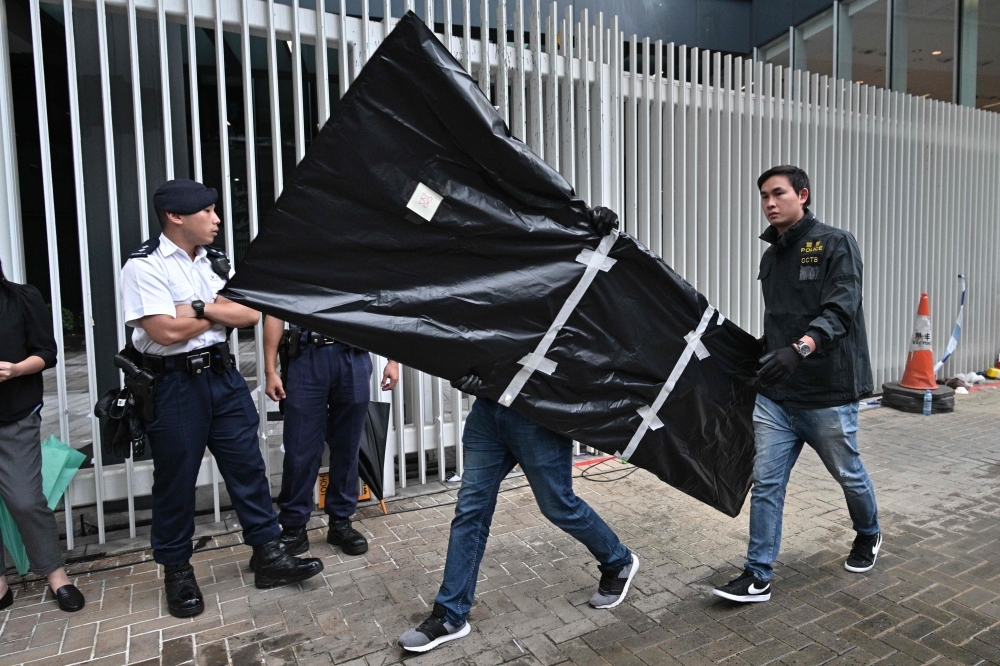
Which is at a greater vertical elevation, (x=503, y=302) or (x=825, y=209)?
(x=825, y=209)

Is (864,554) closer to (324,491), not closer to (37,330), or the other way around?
(324,491)

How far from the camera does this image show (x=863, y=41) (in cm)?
1127

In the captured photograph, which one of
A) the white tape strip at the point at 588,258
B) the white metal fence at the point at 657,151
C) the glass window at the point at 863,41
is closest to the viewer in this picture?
the white tape strip at the point at 588,258

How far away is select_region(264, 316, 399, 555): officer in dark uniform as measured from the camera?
13.1ft

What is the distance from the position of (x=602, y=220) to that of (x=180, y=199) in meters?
2.02

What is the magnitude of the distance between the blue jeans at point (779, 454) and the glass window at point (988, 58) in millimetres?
10435

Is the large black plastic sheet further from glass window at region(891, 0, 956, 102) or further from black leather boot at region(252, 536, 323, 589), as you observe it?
glass window at region(891, 0, 956, 102)

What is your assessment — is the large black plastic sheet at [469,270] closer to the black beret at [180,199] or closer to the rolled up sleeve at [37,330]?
the black beret at [180,199]

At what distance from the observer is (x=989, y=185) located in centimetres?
953

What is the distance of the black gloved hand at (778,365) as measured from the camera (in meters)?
3.11

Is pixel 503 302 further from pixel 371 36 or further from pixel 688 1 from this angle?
pixel 688 1

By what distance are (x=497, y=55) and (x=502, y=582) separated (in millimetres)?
3750

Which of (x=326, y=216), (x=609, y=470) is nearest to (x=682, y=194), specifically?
(x=609, y=470)

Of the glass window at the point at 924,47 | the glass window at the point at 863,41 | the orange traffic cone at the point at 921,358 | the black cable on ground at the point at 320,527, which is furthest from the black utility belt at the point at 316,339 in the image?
the glass window at the point at 924,47
